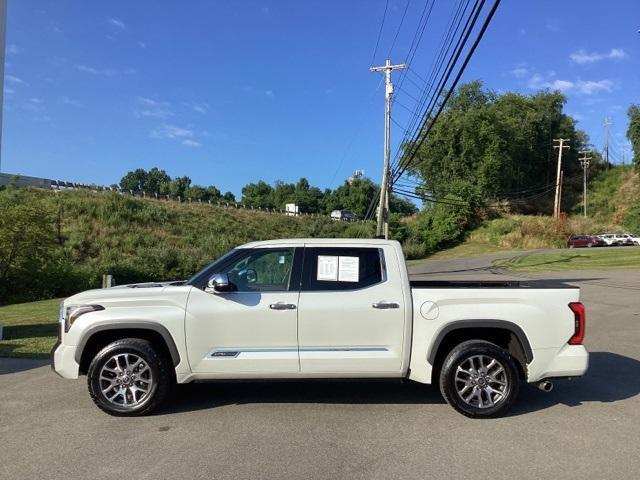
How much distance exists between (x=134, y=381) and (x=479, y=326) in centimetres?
362

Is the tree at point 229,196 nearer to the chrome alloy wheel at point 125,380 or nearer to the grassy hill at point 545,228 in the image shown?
the grassy hill at point 545,228

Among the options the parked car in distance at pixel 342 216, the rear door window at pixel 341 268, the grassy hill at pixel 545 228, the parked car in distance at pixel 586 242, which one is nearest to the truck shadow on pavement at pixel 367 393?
the rear door window at pixel 341 268

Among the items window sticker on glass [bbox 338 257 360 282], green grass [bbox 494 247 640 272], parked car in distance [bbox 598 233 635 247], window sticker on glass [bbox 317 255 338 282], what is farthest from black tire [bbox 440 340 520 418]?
parked car in distance [bbox 598 233 635 247]

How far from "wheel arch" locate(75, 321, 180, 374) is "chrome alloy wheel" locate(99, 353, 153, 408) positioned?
25 cm

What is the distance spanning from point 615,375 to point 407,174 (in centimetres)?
7676

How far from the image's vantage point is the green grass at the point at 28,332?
30.9ft

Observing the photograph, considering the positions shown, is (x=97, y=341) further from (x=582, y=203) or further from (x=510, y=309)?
(x=582, y=203)

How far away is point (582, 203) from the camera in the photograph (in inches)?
3455

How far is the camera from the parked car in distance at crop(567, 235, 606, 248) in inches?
2393

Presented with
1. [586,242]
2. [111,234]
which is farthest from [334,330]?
[586,242]

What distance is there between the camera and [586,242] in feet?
202

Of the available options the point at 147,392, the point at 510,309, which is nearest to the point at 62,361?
the point at 147,392

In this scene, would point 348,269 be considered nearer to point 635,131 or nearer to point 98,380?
point 98,380

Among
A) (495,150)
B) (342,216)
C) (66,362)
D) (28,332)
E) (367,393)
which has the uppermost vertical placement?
(495,150)
